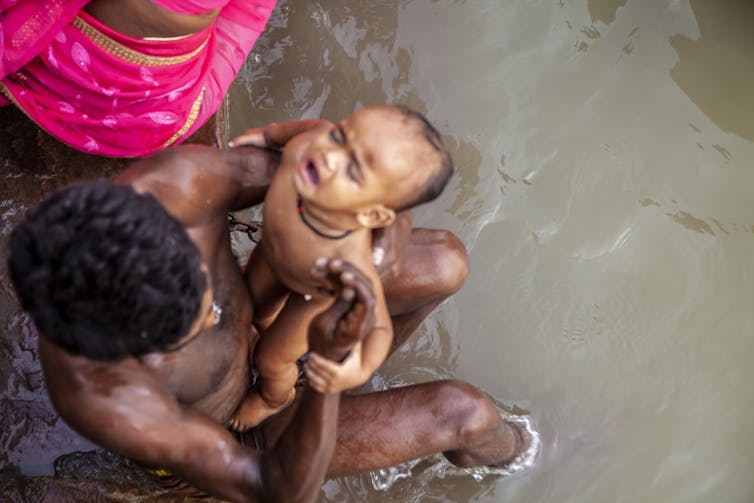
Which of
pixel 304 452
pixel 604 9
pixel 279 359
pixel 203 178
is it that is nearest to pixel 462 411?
pixel 279 359

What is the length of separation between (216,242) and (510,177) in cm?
181

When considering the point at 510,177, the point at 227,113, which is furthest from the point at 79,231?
the point at 510,177

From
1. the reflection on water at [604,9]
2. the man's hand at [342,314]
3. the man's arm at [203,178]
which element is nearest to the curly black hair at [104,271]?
the man's hand at [342,314]

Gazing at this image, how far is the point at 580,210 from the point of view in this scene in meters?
3.59

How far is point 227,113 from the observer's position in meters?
3.62

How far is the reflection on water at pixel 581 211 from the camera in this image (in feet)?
11.1

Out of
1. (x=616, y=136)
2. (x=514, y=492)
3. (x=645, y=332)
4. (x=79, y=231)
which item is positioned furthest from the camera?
(x=616, y=136)

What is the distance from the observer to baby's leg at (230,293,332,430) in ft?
7.40

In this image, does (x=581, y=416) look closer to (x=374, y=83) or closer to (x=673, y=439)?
(x=673, y=439)

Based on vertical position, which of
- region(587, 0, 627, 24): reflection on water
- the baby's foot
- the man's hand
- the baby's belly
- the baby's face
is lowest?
the baby's foot

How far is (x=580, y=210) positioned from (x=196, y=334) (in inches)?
87.9

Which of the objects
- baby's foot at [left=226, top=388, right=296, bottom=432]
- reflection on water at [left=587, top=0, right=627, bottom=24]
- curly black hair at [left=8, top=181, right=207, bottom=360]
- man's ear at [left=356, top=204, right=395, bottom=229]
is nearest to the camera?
curly black hair at [left=8, top=181, right=207, bottom=360]

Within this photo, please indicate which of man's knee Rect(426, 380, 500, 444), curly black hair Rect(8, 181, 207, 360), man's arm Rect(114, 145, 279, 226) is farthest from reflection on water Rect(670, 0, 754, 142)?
curly black hair Rect(8, 181, 207, 360)

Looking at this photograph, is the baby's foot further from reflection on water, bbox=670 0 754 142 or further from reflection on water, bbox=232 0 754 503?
reflection on water, bbox=670 0 754 142
